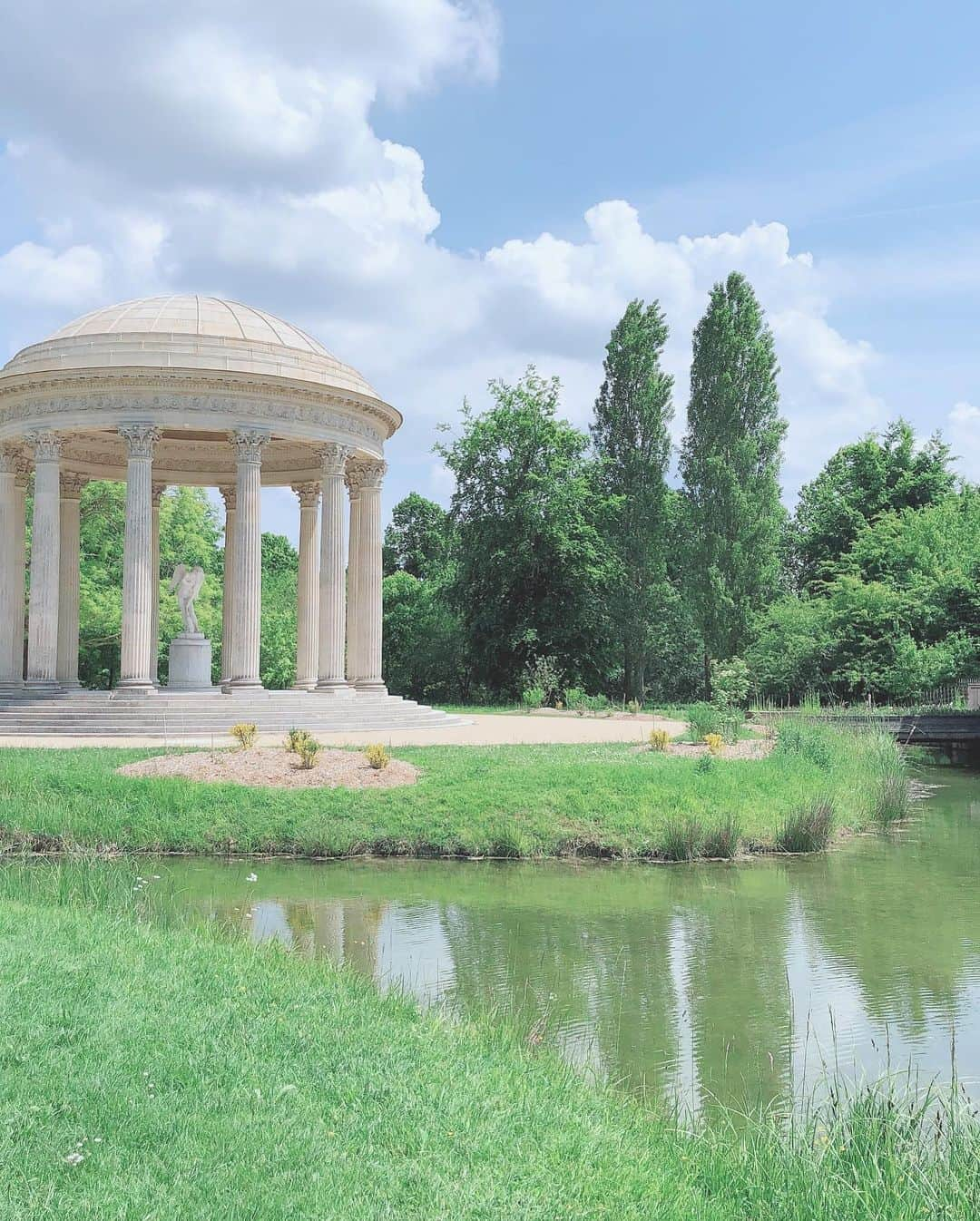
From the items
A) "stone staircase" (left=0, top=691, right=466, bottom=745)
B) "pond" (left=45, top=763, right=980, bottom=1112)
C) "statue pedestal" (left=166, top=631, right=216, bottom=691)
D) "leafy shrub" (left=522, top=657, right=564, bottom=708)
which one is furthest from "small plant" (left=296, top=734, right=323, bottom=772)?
"leafy shrub" (left=522, top=657, right=564, bottom=708)

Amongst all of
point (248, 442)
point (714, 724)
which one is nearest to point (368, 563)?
point (248, 442)

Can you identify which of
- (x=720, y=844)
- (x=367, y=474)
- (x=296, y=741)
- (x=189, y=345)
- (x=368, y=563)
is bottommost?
(x=720, y=844)

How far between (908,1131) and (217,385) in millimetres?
34121

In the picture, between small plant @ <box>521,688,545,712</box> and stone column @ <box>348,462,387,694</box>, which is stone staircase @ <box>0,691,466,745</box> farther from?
small plant @ <box>521,688,545,712</box>

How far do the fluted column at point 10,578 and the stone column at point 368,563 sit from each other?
12134 mm

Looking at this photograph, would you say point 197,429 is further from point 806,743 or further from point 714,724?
point 806,743

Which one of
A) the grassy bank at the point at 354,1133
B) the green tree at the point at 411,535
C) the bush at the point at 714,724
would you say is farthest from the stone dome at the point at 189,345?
the green tree at the point at 411,535

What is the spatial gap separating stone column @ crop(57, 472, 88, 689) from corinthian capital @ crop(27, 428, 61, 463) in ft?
22.4

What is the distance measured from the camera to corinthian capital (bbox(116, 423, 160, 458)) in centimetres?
3772

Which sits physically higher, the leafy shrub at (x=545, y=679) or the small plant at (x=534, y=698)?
the leafy shrub at (x=545, y=679)

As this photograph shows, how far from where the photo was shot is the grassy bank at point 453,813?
2134 centimetres

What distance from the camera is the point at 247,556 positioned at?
3869 cm

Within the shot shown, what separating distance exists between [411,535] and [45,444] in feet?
184

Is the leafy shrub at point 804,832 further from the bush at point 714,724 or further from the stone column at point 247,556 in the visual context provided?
the stone column at point 247,556
